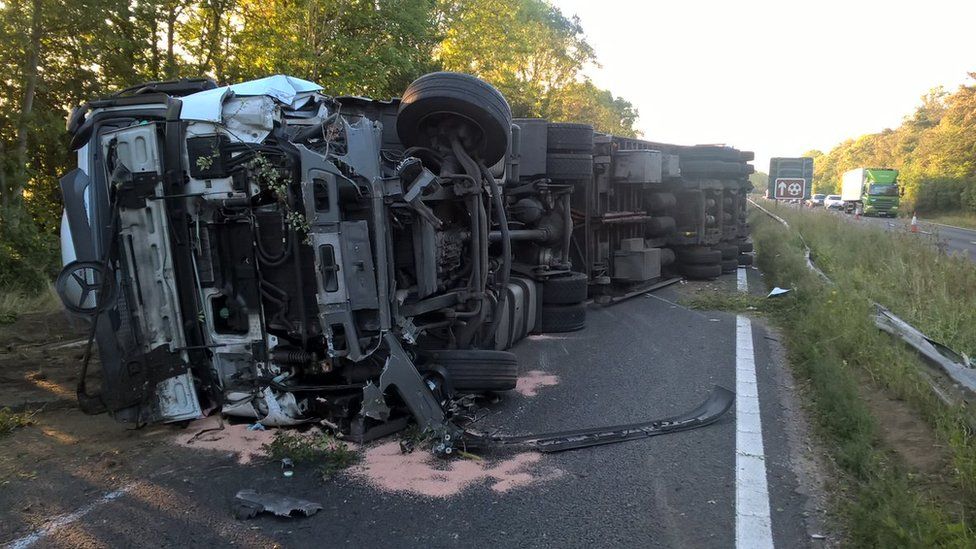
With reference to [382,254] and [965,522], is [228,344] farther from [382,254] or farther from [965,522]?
[965,522]

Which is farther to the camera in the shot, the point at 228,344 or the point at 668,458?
the point at 228,344

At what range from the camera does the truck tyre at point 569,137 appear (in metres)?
7.39

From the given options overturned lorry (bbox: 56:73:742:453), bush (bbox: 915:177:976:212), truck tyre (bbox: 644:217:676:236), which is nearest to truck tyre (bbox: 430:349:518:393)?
overturned lorry (bbox: 56:73:742:453)

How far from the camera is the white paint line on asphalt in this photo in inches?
114

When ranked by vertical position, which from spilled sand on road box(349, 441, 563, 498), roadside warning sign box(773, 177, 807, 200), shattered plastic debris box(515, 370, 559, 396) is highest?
roadside warning sign box(773, 177, 807, 200)

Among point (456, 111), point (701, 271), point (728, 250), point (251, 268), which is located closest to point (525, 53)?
point (728, 250)

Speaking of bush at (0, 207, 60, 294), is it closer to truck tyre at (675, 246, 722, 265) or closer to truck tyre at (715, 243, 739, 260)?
truck tyre at (675, 246, 722, 265)

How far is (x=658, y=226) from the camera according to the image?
35.4 feet

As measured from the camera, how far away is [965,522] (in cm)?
272

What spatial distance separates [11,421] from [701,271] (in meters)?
10.2

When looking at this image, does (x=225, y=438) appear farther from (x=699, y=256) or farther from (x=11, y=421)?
(x=699, y=256)

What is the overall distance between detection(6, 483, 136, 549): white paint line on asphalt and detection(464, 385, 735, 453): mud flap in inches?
76.2

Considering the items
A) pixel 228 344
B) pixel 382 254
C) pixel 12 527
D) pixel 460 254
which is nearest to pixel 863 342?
pixel 460 254

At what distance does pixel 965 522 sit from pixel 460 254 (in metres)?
3.62
